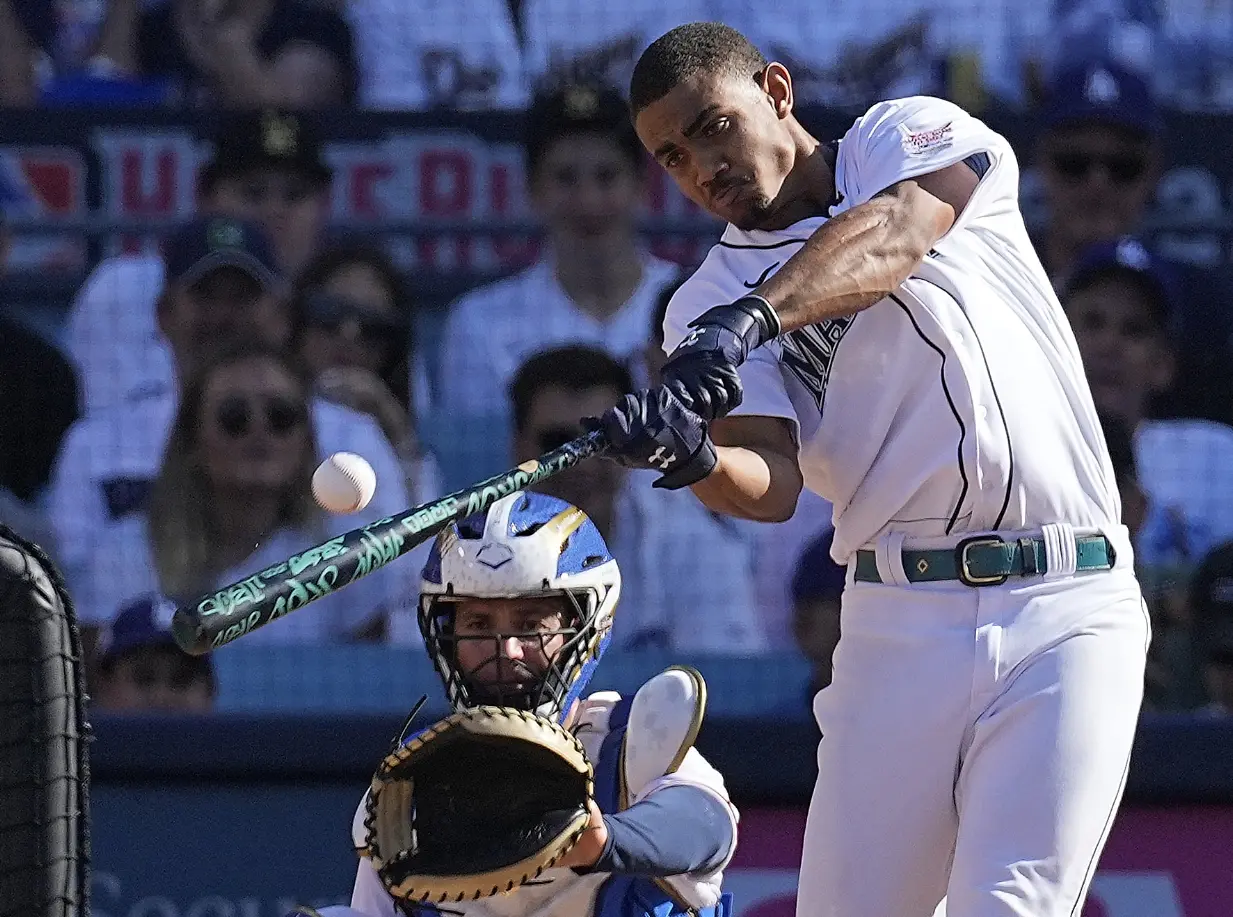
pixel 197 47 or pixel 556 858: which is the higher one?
pixel 197 47

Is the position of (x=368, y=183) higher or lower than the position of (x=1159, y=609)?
higher

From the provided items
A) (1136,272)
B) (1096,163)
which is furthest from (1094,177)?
(1136,272)

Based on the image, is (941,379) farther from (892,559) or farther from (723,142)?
(723,142)

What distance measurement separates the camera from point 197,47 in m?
6.57

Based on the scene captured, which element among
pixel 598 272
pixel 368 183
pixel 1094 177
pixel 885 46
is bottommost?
pixel 598 272

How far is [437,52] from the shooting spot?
642 cm

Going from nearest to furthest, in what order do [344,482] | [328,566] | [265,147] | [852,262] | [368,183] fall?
[328,566]
[344,482]
[852,262]
[265,147]
[368,183]

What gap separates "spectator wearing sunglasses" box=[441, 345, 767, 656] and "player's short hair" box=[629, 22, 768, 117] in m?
2.24

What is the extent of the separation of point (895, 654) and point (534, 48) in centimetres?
386

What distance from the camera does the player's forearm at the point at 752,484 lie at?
296 cm

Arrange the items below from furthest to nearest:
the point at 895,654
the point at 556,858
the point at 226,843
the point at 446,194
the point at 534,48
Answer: the point at 534,48 < the point at 446,194 < the point at 226,843 < the point at 895,654 < the point at 556,858

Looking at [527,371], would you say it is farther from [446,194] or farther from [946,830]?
[946,830]

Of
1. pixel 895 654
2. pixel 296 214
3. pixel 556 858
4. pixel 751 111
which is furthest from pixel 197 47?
pixel 556 858

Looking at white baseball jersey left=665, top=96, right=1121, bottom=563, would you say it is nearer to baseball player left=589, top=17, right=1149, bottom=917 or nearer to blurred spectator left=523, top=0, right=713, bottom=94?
baseball player left=589, top=17, right=1149, bottom=917
